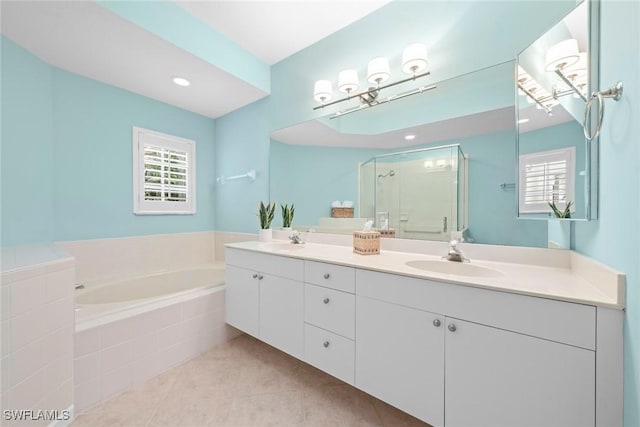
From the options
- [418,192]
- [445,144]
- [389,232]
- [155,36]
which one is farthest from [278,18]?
[389,232]

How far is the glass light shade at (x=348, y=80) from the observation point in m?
1.78

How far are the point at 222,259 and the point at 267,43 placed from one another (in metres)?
2.30

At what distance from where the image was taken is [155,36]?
62.2 inches

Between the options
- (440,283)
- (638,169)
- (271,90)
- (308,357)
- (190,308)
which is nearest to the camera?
(638,169)

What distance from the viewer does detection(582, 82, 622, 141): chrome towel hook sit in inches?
30.1

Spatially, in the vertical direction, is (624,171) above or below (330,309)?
above

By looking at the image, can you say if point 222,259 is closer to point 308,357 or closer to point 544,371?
point 308,357

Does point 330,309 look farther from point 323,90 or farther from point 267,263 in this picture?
point 323,90

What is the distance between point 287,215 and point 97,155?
175cm

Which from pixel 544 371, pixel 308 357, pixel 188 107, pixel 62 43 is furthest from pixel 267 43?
pixel 544 371

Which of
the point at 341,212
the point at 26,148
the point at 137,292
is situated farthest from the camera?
the point at 137,292

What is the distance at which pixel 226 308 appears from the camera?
2.00m

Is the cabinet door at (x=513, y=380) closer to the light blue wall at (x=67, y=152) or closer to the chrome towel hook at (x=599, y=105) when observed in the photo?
the chrome towel hook at (x=599, y=105)

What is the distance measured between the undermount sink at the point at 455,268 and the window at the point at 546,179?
0.36 metres
